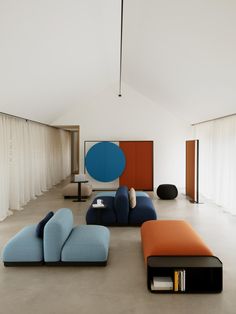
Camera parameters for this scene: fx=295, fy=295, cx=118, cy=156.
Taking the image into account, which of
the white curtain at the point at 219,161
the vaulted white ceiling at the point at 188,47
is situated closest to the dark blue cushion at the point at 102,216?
the white curtain at the point at 219,161

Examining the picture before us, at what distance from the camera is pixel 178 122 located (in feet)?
36.2

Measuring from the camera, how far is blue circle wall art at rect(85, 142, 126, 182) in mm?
10570

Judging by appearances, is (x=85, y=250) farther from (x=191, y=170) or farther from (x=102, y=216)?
(x=191, y=170)

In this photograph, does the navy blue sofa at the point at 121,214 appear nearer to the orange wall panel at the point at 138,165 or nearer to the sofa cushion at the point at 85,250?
the sofa cushion at the point at 85,250

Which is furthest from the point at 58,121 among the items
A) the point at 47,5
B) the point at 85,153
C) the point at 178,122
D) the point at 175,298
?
the point at 175,298

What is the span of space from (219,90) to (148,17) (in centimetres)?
208

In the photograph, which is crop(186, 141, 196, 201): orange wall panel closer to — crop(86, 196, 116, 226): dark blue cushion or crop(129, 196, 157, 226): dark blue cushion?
crop(129, 196, 157, 226): dark blue cushion

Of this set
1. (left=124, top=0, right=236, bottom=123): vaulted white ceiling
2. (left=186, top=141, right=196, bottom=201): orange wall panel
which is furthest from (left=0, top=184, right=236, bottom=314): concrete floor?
(left=186, top=141, right=196, bottom=201): orange wall panel

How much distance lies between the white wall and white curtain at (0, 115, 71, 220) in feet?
4.33

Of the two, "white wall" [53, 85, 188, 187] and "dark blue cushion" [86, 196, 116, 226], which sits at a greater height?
"white wall" [53, 85, 188, 187]

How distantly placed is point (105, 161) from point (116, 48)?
4.75 metres

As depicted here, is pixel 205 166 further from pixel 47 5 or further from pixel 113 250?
pixel 47 5

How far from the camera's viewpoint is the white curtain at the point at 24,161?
281 inches

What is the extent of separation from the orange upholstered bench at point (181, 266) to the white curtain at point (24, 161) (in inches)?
169
